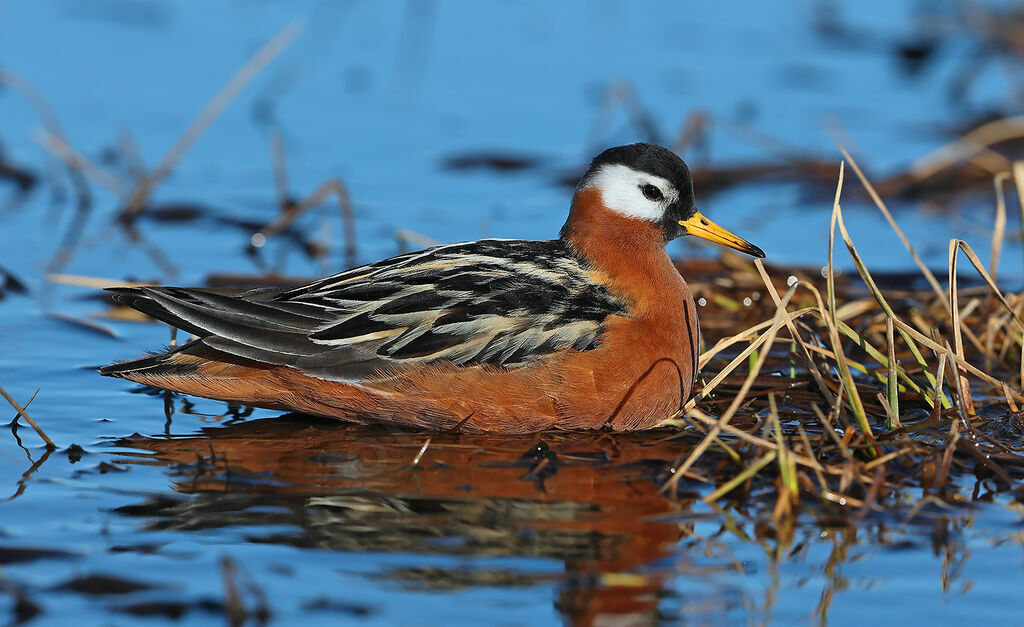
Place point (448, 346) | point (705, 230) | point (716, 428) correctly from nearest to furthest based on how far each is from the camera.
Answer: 1. point (716, 428)
2. point (448, 346)
3. point (705, 230)

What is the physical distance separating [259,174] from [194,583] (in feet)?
22.8

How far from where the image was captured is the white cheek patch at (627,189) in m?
7.09

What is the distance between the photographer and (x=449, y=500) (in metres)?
5.54

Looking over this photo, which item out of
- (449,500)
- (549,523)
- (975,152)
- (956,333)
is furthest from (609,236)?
(975,152)

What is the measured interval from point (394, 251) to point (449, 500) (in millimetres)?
4440

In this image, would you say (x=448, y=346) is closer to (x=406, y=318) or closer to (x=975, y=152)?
(x=406, y=318)

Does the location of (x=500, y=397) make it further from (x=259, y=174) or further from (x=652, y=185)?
(x=259, y=174)

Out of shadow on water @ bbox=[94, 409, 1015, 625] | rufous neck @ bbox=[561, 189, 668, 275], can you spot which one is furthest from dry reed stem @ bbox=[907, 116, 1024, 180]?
shadow on water @ bbox=[94, 409, 1015, 625]

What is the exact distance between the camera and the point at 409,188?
1107 centimetres

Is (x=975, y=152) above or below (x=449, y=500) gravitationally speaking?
above

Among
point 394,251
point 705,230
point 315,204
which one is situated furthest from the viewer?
point 394,251

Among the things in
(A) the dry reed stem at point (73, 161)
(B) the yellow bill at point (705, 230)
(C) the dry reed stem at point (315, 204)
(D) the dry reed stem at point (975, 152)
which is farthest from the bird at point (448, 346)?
(D) the dry reed stem at point (975, 152)

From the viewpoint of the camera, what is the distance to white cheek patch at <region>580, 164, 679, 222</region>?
23.2 feet

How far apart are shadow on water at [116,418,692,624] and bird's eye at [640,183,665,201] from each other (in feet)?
4.19
